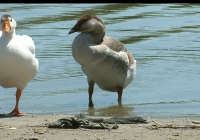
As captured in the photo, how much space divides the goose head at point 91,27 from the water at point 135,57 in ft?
3.87

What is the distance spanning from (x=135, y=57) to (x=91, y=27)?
3662mm

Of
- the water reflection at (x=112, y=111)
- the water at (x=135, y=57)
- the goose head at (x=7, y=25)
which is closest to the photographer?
the goose head at (x=7, y=25)

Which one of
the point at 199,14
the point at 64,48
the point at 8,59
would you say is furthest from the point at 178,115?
the point at 199,14

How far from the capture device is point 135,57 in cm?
1458

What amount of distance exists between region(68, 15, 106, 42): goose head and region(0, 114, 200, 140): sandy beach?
A: 109 inches

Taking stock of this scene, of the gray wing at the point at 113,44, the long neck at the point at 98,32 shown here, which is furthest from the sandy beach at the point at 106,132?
the long neck at the point at 98,32

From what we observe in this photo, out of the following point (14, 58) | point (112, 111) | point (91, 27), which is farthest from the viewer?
point (91, 27)

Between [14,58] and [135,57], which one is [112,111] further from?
[135,57]

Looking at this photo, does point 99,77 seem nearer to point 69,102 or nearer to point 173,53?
point 69,102

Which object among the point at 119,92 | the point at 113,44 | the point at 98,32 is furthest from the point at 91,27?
the point at 119,92

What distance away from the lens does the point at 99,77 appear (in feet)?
35.8

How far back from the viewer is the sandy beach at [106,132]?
7.47 m

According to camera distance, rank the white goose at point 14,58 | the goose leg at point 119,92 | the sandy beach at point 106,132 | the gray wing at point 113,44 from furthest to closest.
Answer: the goose leg at point 119,92, the gray wing at point 113,44, the white goose at point 14,58, the sandy beach at point 106,132

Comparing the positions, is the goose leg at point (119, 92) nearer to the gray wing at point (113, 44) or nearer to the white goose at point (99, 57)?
the white goose at point (99, 57)
